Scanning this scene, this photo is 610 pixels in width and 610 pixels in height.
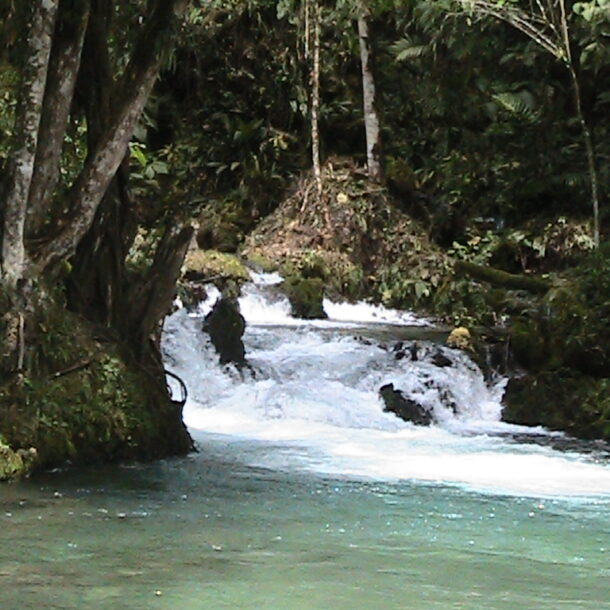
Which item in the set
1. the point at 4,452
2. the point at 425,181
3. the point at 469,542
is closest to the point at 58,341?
the point at 4,452

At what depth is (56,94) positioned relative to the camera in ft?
31.6

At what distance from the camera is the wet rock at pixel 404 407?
42.9 ft

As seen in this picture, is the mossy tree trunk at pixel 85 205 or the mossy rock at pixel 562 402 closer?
the mossy tree trunk at pixel 85 205

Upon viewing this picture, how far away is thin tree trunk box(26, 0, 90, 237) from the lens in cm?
959

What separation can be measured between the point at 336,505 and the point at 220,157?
16.2 m

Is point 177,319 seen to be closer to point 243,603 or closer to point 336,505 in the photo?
point 336,505

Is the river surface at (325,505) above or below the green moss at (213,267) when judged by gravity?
below

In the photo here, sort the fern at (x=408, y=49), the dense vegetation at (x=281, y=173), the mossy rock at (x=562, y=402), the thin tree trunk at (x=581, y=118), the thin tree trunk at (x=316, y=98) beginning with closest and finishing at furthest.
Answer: the dense vegetation at (x=281, y=173) < the mossy rock at (x=562, y=402) < the thin tree trunk at (x=581, y=118) < the fern at (x=408, y=49) < the thin tree trunk at (x=316, y=98)

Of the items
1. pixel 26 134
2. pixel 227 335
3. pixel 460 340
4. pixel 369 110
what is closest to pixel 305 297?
pixel 460 340

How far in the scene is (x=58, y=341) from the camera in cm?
945

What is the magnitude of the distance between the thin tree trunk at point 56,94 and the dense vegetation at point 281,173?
2 cm

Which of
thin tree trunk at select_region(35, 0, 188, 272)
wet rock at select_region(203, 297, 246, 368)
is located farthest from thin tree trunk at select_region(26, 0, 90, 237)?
wet rock at select_region(203, 297, 246, 368)

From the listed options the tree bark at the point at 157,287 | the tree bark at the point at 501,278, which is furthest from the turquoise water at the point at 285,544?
the tree bark at the point at 501,278

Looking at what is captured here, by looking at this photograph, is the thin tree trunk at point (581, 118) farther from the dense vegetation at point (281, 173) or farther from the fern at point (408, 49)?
the fern at point (408, 49)
